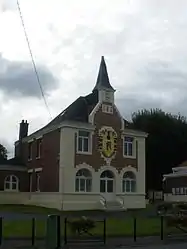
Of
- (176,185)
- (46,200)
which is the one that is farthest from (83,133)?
(176,185)

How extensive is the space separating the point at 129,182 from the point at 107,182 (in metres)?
3.21

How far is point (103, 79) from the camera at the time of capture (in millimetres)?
48156

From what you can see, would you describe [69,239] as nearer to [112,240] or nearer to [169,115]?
[112,240]

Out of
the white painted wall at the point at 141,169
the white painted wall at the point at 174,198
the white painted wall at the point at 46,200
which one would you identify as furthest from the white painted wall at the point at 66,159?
the white painted wall at the point at 174,198

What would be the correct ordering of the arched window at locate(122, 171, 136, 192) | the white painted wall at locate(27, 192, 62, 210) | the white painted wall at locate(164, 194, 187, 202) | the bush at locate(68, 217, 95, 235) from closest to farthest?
the bush at locate(68, 217, 95, 235)
the white painted wall at locate(27, 192, 62, 210)
the arched window at locate(122, 171, 136, 192)
the white painted wall at locate(164, 194, 187, 202)

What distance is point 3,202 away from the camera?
151 feet

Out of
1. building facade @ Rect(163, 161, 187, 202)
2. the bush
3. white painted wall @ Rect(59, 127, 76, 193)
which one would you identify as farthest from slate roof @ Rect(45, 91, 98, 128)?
the bush

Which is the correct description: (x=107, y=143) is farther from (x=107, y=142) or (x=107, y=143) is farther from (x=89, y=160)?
(x=89, y=160)

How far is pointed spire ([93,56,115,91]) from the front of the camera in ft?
155

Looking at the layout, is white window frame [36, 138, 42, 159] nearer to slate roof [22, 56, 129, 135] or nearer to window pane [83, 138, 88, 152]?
slate roof [22, 56, 129, 135]

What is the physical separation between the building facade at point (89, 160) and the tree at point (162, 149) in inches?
870

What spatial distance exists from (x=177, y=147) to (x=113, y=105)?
90.7 ft

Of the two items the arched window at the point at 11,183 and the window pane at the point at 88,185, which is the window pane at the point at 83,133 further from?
the arched window at the point at 11,183

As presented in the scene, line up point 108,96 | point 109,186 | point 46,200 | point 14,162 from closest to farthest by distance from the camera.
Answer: point 46,200 < point 109,186 < point 108,96 < point 14,162
